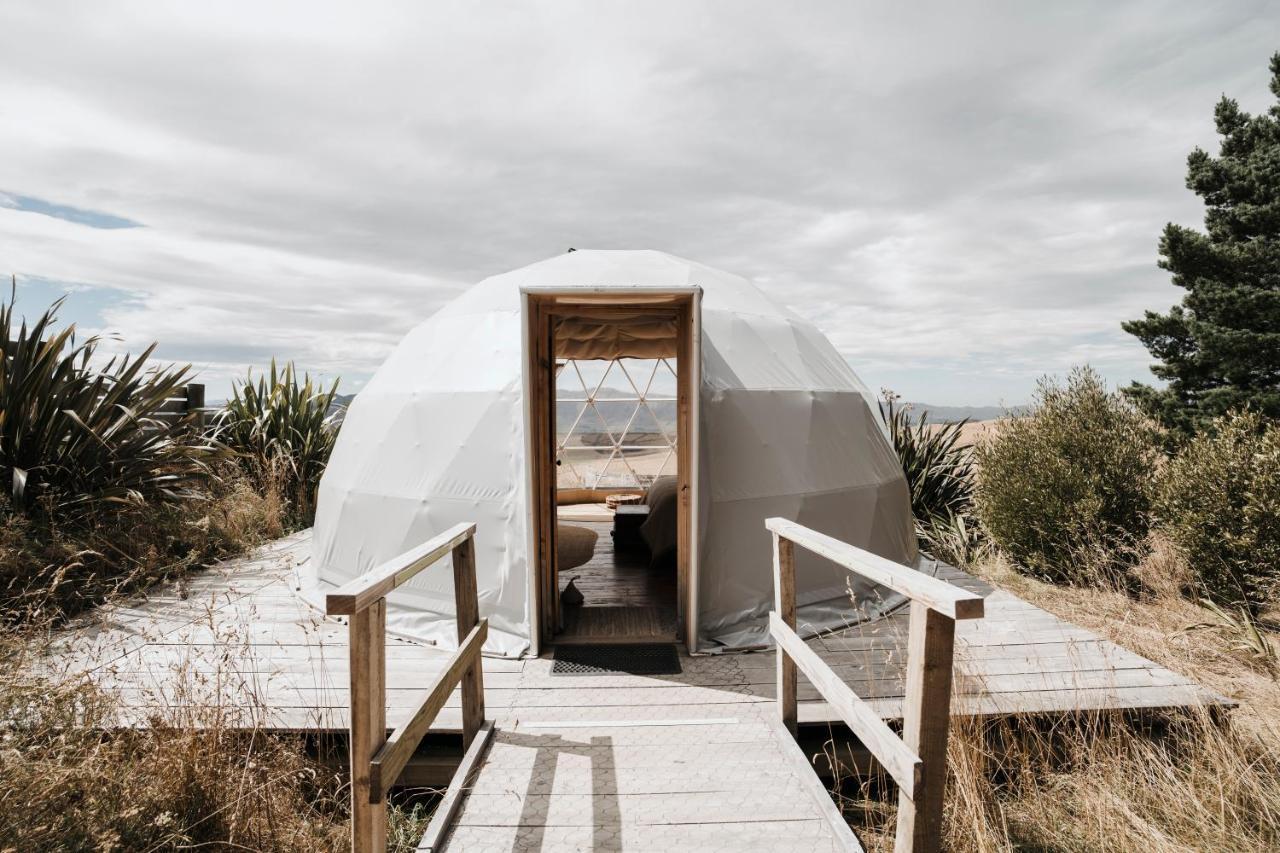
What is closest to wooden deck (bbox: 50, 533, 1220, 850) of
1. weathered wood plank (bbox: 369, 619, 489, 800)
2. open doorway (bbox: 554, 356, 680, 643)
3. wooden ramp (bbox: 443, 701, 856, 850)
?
wooden ramp (bbox: 443, 701, 856, 850)

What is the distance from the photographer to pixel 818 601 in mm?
4074

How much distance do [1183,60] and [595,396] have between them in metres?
7.89

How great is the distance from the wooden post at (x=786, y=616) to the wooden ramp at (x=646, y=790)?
0.28 feet

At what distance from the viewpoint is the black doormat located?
135 inches

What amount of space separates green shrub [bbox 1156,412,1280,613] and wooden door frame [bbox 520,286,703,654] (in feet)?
13.6

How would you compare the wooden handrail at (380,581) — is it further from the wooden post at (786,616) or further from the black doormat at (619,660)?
the wooden post at (786,616)

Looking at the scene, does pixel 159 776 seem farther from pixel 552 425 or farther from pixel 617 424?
pixel 617 424

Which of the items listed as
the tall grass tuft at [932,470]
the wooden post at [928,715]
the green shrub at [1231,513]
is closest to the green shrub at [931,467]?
the tall grass tuft at [932,470]

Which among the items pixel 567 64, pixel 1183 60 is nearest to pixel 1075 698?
pixel 567 64

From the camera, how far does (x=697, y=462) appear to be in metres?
3.60

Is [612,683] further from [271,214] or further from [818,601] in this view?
[271,214]

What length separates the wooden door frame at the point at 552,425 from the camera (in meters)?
3.45

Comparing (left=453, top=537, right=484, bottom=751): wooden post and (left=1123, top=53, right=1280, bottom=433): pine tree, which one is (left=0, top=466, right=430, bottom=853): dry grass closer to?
(left=453, top=537, right=484, bottom=751): wooden post

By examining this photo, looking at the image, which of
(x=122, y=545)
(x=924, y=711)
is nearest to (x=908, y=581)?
(x=924, y=711)
